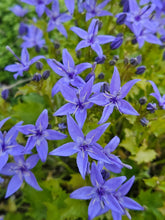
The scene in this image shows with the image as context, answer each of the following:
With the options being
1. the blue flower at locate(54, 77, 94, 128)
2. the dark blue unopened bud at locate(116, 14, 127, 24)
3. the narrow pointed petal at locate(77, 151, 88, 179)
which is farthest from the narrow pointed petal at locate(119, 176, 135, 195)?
the dark blue unopened bud at locate(116, 14, 127, 24)

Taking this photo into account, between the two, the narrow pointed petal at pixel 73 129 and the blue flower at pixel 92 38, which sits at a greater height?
the blue flower at pixel 92 38

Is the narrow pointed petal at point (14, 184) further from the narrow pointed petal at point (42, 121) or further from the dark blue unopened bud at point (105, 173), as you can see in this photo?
the dark blue unopened bud at point (105, 173)

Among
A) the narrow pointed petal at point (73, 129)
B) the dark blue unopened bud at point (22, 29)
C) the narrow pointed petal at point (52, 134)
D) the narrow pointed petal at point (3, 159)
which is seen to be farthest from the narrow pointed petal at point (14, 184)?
the dark blue unopened bud at point (22, 29)

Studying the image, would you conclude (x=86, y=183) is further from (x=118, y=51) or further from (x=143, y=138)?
(x=118, y=51)

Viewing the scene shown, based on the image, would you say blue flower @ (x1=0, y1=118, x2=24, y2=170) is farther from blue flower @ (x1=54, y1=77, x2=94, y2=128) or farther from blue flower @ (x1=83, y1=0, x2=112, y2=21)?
blue flower @ (x1=83, y1=0, x2=112, y2=21)

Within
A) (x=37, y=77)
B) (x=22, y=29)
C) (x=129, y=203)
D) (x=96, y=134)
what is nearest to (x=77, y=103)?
(x=96, y=134)
